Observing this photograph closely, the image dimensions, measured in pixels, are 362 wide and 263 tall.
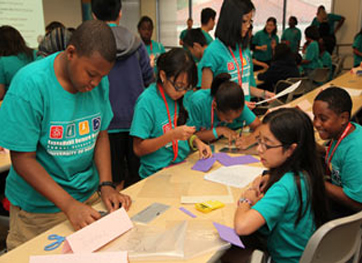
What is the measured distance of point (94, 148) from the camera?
4.70 feet

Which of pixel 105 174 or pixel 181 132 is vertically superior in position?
pixel 181 132

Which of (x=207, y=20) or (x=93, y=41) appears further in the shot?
(x=207, y=20)

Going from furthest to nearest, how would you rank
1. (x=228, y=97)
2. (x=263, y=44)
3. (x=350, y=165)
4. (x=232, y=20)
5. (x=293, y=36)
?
(x=293, y=36) < (x=263, y=44) < (x=232, y=20) < (x=228, y=97) < (x=350, y=165)

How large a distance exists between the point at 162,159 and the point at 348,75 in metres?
4.00

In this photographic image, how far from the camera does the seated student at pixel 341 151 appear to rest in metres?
1.54

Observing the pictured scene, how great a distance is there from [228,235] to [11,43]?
3.01 meters

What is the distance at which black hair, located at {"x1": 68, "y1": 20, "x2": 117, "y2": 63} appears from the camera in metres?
1.09

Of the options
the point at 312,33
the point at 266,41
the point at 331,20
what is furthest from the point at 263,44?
the point at 331,20

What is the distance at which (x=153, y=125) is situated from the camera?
1785 millimetres

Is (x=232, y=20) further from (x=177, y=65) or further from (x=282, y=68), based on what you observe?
(x=282, y=68)

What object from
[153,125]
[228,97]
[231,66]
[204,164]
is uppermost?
[231,66]

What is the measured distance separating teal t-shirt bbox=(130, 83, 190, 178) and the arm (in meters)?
0.28

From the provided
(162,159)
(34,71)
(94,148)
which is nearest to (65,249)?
(94,148)

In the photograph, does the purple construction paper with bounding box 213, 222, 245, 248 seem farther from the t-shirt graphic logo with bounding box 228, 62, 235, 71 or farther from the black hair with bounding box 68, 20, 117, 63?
the t-shirt graphic logo with bounding box 228, 62, 235, 71
